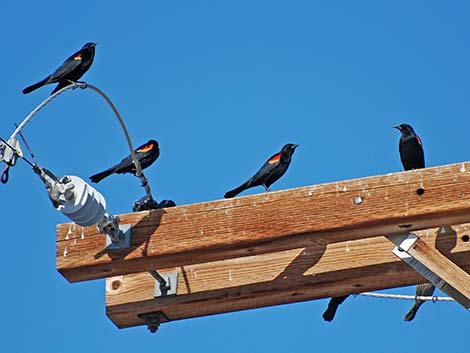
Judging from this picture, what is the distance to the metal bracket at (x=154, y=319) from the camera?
4320 millimetres

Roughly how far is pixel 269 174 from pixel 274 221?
3019 millimetres

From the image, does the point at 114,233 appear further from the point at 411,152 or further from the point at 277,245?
the point at 411,152

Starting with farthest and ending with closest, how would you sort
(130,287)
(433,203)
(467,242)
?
(130,287)
(467,242)
(433,203)

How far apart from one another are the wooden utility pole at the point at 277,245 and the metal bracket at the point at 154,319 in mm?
14

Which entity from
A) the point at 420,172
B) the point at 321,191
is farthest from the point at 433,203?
the point at 321,191

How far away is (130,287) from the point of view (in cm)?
438

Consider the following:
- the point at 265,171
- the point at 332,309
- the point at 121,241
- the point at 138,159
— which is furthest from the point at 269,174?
the point at 121,241

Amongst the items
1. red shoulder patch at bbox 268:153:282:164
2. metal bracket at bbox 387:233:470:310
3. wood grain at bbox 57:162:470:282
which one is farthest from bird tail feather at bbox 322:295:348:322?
metal bracket at bbox 387:233:470:310

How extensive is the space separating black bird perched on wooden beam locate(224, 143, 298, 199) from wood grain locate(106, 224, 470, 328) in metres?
2.05

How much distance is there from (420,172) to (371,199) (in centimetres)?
20

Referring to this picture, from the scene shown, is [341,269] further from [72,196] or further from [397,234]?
[72,196]

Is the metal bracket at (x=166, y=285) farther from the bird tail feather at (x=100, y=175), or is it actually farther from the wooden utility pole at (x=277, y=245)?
the bird tail feather at (x=100, y=175)

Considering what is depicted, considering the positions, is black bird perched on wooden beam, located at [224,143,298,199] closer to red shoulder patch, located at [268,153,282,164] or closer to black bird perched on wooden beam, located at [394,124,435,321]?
red shoulder patch, located at [268,153,282,164]

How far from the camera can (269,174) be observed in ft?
22.4
